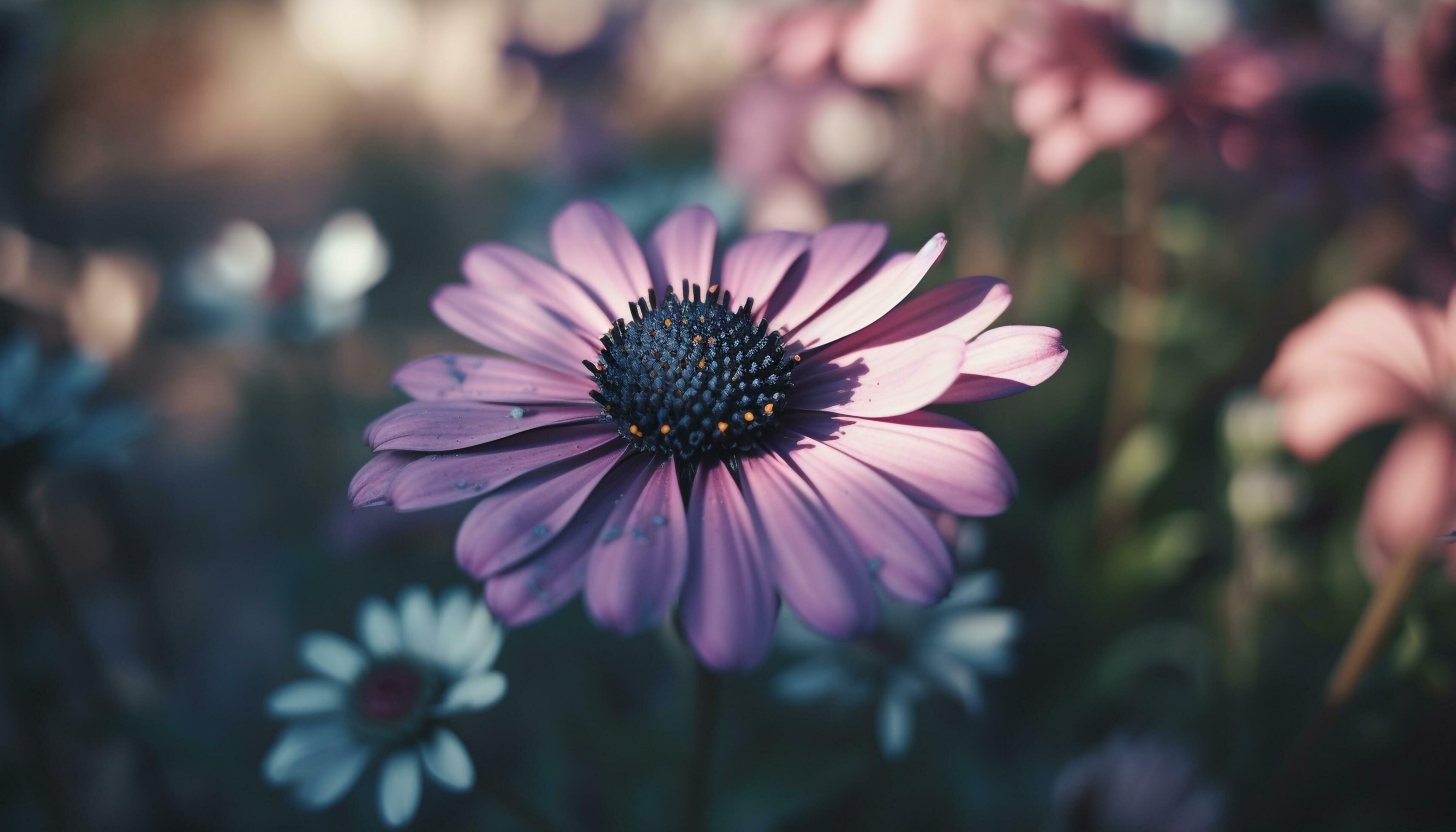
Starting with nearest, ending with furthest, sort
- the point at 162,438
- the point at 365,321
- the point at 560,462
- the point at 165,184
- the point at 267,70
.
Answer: the point at 560,462 < the point at 162,438 < the point at 365,321 < the point at 165,184 < the point at 267,70

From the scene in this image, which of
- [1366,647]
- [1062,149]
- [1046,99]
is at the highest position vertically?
[1046,99]

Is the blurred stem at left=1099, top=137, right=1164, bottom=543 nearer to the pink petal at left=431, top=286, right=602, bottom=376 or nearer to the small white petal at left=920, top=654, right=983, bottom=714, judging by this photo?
the small white petal at left=920, top=654, right=983, bottom=714

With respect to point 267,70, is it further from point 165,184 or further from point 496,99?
point 496,99

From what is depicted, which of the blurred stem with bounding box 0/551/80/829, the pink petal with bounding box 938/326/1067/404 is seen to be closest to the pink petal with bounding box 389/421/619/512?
the pink petal with bounding box 938/326/1067/404

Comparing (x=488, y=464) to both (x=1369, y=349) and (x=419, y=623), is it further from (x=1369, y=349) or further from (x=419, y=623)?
(x=1369, y=349)

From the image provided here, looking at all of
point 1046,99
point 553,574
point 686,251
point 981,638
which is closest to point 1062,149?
point 1046,99

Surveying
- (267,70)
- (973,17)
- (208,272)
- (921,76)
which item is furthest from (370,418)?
(267,70)

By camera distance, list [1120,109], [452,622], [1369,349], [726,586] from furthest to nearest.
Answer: [1120,109] < [1369,349] < [452,622] < [726,586]

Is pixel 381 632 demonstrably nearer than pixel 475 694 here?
No
